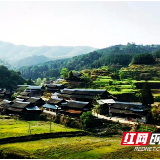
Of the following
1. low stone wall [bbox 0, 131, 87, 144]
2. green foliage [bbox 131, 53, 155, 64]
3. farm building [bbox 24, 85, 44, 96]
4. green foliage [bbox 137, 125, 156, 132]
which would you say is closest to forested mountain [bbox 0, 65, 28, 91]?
farm building [bbox 24, 85, 44, 96]

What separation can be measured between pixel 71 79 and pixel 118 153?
56664mm

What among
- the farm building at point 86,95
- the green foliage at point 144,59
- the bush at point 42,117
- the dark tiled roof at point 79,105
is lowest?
the bush at point 42,117

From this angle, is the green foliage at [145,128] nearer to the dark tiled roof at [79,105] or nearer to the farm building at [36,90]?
the dark tiled roof at [79,105]

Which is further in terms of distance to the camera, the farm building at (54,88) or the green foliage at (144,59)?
the green foliage at (144,59)

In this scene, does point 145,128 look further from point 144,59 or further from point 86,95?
point 144,59

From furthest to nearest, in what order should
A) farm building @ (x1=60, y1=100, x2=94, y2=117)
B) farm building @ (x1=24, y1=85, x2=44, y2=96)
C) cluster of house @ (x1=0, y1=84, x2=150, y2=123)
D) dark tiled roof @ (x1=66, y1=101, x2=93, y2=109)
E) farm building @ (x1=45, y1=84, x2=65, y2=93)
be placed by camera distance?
farm building @ (x1=24, y1=85, x2=44, y2=96)
farm building @ (x1=45, y1=84, x2=65, y2=93)
dark tiled roof @ (x1=66, y1=101, x2=93, y2=109)
farm building @ (x1=60, y1=100, x2=94, y2=117)
cluster of house @ (x1=0, y1=84, x2=150, y2=123)

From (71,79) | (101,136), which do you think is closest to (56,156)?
(101,136)

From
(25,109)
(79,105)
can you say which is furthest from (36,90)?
(79,105)

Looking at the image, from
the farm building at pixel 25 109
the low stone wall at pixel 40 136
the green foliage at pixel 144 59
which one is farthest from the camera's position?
the green foliage at pixel 144 59

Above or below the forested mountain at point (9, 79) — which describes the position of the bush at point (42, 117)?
below

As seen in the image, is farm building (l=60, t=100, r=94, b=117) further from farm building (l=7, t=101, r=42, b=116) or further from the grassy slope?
the grassy slope

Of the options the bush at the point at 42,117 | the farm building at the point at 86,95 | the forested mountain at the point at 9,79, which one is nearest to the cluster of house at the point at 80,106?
the farm building at the point at 86,95

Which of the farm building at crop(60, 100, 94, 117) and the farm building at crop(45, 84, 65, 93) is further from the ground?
the farm building at crop(45, 84, 65, 93)

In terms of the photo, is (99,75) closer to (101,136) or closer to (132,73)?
(132,73)
